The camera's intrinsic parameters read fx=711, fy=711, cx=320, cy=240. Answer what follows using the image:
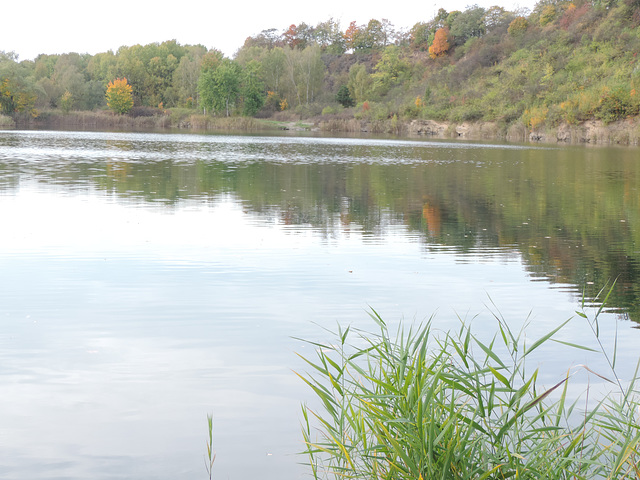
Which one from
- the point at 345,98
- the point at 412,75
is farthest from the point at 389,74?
the point at 345,98

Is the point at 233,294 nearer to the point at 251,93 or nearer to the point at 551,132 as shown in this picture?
the point at 551,132

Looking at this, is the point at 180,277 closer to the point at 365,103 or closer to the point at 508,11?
the point at 365,103

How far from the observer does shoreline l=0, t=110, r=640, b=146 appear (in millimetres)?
52375

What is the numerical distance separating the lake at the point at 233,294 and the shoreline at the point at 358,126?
3614 cm

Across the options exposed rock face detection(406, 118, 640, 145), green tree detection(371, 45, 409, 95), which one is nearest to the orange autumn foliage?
green tree detection(371, 45, 409, 95)

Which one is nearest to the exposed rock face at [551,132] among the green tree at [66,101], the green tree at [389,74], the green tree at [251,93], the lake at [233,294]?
the green tree at [389,74]

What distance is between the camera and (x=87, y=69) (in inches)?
4798

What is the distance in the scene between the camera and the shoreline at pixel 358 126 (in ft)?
172

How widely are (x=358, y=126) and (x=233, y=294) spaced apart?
73838 millimetres

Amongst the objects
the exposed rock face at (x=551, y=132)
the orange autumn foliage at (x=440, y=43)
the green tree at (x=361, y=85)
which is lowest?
the exposed rock face at (x=551, y=132)

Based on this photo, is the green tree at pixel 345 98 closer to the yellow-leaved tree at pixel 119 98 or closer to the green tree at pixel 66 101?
the yellow-leaved tree at pixel 119 98

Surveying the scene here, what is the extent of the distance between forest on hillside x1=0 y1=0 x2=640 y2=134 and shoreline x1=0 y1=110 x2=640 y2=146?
2.39 ft

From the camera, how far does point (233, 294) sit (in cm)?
757

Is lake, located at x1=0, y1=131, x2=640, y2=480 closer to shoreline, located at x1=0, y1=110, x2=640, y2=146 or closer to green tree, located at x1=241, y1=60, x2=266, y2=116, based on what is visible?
shoreline, located at x1=0, y1=110, x2=640, y2=146
